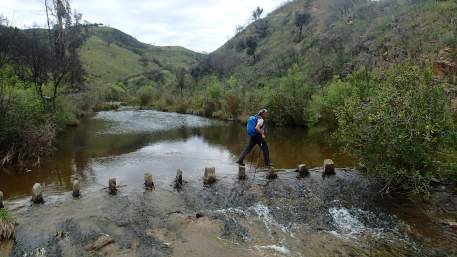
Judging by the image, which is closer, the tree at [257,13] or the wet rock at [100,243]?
the wet rock at [100,243]

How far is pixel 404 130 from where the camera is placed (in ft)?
39.3

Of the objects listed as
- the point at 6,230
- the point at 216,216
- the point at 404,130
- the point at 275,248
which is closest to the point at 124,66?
the point at 216,216

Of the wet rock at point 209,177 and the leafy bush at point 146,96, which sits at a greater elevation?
the leafy bush at point 146,96

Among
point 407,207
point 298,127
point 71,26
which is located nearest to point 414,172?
point 407,207

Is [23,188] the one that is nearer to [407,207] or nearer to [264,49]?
[407,207]

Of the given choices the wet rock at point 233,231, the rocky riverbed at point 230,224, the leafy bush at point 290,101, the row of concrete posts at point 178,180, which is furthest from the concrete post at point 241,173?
the leafy bush at point 290,101

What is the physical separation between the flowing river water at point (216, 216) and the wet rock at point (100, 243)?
0.50 ft

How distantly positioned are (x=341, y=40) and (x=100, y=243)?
186 feet

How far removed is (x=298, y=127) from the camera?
111ft

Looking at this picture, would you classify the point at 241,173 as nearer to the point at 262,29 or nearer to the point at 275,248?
the point at 275,248

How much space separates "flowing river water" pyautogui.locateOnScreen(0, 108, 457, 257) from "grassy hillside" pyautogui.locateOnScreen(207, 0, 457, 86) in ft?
72.4

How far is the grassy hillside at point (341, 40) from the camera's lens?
37.7 metres

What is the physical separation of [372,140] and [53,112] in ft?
75.2

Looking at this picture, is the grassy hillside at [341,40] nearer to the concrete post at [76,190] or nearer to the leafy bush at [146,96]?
the leafy bush at [146,96]
